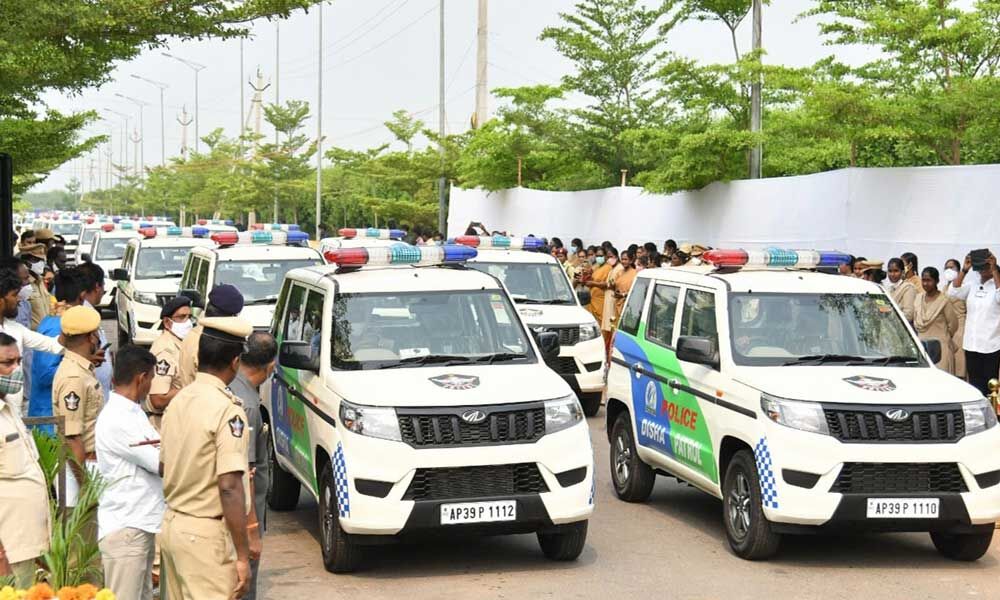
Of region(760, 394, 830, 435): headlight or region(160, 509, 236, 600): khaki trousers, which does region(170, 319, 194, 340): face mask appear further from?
region(760, 394, 830, 435): headlight

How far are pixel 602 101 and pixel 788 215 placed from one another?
14.0 metres

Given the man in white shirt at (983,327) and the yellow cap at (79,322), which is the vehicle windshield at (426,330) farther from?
the man in white shirt at (983,327)

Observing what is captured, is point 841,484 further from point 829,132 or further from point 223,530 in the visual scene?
point 829,132

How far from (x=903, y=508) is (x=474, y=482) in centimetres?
270

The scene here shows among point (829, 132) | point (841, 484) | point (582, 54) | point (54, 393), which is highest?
point (582, 54)

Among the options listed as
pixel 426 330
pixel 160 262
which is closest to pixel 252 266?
pixel 160 262

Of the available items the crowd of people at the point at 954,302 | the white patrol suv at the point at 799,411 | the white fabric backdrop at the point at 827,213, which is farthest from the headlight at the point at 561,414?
the white fabric backdrop at the point at 827,213

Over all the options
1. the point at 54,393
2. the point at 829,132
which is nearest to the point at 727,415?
the point at 54,393

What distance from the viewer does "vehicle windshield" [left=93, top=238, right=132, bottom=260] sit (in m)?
30.2

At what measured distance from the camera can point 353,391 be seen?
8.66 meters

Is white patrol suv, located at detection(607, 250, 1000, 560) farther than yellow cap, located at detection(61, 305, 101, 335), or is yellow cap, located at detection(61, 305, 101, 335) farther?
white patrol suv, located at detection(607, 250, 1000, 560)

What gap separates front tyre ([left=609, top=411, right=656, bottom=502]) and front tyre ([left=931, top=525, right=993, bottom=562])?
2.48m

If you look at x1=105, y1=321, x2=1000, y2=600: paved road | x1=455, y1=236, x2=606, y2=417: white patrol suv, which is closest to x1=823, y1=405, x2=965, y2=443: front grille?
x1=105, y1=321, x2=1000, y2=600: paved road

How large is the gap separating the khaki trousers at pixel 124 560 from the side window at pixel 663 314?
557 cm
